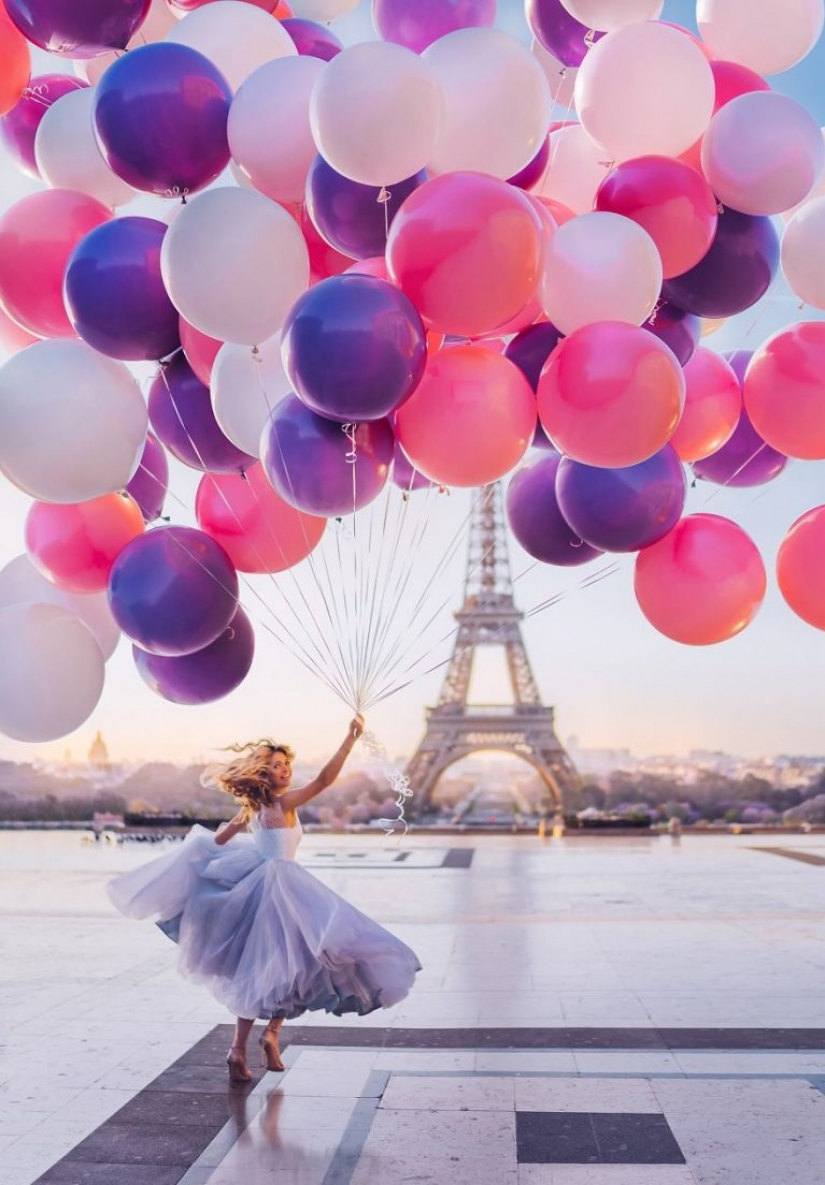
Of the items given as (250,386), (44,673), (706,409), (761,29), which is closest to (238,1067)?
(44,673)

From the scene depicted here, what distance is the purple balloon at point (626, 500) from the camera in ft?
13.5

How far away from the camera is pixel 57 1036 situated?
5.63m

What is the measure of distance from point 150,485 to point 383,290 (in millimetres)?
2023

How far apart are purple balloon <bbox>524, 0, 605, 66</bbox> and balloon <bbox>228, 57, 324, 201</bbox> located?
1.19m

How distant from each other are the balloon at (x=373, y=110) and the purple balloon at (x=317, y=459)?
838 mm

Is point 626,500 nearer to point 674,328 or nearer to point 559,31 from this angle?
point 674,328

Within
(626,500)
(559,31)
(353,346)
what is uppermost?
(559,31)

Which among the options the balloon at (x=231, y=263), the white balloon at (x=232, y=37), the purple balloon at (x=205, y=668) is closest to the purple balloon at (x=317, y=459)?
the balloon at (x=231, y=263)

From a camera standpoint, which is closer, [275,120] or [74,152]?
[275,120]

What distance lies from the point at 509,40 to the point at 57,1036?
5007 millimetres

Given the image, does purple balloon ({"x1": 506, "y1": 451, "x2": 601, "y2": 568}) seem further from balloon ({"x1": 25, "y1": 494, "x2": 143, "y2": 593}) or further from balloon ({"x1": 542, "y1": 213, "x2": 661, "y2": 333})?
balloon ({"x1": 25, "y1": 494, "x2": 143, "y2": 593})

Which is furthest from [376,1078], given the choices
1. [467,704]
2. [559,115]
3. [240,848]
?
[467,704]

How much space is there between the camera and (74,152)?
4527 mm

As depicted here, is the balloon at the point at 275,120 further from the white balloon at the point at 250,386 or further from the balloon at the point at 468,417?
the balloon at the point at 468,417
